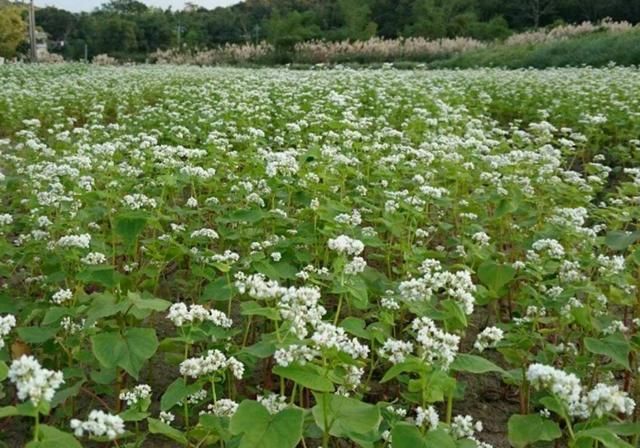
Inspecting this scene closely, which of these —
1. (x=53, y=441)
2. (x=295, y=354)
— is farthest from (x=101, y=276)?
(x=295, y=354)

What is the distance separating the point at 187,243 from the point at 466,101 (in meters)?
7.52

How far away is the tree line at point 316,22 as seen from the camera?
144 feet

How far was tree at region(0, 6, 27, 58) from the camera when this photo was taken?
51062 mm

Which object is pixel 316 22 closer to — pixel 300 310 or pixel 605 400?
pixel 300 310

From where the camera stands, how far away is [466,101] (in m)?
10.5

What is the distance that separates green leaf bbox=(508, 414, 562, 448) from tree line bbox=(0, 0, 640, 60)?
36.7 m

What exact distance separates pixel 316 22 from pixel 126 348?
2209 inches

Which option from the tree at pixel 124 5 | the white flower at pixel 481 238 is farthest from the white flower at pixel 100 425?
the tree at pixel 124 5

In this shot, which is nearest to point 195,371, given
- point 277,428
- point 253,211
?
point 277,428

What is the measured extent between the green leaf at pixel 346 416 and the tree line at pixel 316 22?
121ft

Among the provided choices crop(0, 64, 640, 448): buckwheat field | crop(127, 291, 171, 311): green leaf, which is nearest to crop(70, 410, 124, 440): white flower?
crop(0, 64, 640, 448): buckwheat field

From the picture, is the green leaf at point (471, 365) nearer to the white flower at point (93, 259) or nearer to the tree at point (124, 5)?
the white flower at point (93, 259)

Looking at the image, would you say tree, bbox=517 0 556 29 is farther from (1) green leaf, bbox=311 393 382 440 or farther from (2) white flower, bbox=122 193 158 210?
(1) green leaf, bbox=311 393 382 440

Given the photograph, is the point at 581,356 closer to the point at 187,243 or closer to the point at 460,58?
the point at 187,243
